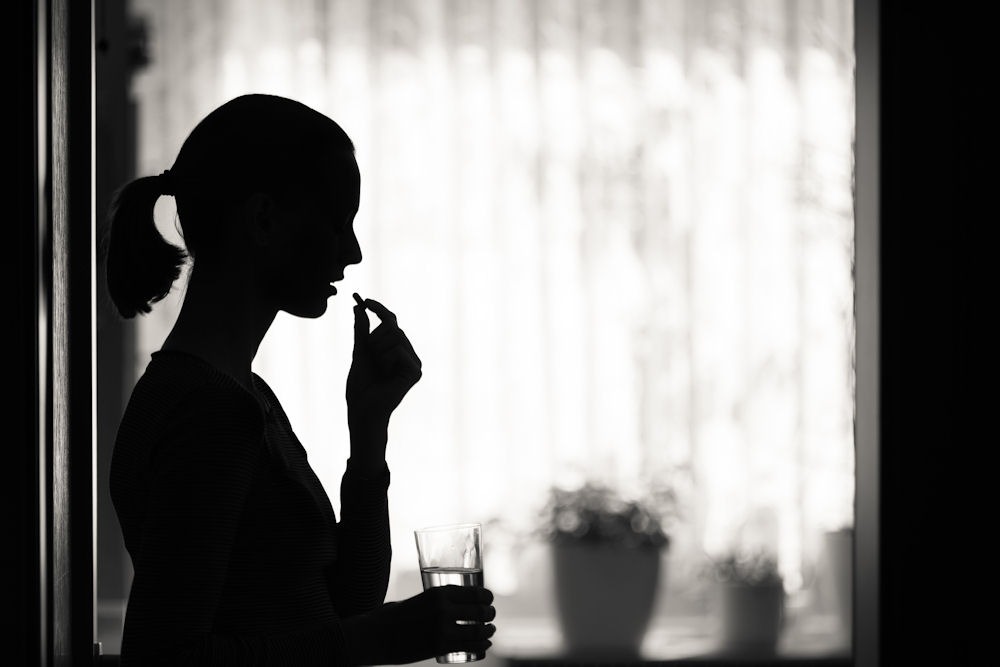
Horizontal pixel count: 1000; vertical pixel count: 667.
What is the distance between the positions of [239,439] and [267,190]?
0.20 m

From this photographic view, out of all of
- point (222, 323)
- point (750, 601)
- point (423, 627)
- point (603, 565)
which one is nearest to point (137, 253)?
point (222, 323)

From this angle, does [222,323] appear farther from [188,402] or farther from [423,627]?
[423,627]

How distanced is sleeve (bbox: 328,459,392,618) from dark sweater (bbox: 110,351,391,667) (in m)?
0.12

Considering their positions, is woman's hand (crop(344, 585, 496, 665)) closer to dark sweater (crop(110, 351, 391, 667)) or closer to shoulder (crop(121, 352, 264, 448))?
dark sweater (crop(110, 351, 391, 667))

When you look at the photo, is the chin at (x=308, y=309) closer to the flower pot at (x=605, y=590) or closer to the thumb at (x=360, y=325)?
the thumb at (x=360, y=325)

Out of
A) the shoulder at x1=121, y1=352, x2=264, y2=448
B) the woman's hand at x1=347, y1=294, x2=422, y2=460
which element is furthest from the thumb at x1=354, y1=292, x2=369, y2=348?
the shoulder at x1=121, y1=352, x2=264, y2=448

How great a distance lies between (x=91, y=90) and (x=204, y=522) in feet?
1.49

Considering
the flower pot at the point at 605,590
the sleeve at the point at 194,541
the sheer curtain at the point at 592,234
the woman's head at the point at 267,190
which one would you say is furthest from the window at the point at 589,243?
the sleeve at the point at 194,541

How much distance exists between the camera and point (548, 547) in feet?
8.63

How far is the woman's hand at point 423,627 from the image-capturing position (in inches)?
28.6
